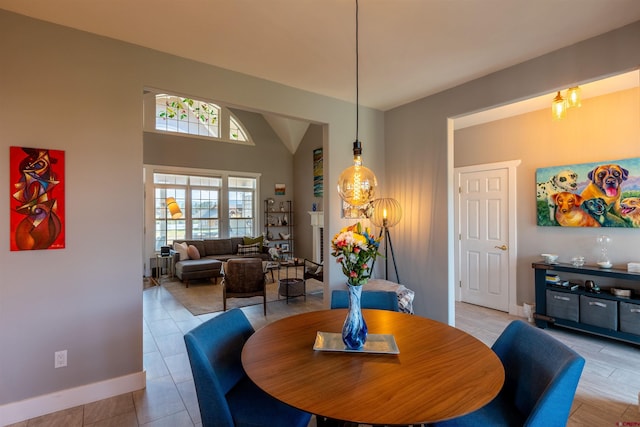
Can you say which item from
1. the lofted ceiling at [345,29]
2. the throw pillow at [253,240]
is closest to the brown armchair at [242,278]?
the lofted ceiling at [345,29]

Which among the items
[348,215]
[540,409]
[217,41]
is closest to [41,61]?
[217,41]

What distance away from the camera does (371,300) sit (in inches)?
93.2

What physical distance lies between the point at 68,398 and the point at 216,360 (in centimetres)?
160

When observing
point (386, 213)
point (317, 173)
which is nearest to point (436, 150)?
point (386, 213)

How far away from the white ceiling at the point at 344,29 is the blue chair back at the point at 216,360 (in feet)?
6.66

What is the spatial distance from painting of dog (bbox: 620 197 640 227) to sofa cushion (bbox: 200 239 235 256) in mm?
7009

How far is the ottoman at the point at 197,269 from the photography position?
586 centimetres

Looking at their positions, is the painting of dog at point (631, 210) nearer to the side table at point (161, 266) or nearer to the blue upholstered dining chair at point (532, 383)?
the blue upholstered dining chair at point (532, 383)

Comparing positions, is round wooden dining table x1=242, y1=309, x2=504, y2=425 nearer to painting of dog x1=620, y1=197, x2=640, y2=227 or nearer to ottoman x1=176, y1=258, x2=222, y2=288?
painting of dog x1=620, y1=197, x2=640, y2=227

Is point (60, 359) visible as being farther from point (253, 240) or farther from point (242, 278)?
point (253, 240)

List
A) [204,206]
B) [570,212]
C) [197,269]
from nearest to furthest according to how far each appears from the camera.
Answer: [570,212] < [197,269] < [204,206]

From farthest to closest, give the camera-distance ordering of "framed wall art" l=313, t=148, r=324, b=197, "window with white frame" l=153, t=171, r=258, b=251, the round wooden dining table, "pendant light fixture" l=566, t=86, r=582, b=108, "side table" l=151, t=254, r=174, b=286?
"framed wall art" l=313, t=148, r=324, b=197 → "window with white frame" l=153, t=171, r=258, b=251 → "side table" l=151, t=254, r=174, b=286 → "pendant light fixture" l=566, t=86, r=582, b=108 → the round wooden dining table

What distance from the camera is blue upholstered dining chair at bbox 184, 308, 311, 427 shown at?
1.24 meters

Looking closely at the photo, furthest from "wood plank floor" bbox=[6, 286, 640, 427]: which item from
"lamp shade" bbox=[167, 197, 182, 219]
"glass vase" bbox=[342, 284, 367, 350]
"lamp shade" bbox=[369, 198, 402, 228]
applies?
"lamp shade" bbox=[167, 197, 182, 219]
